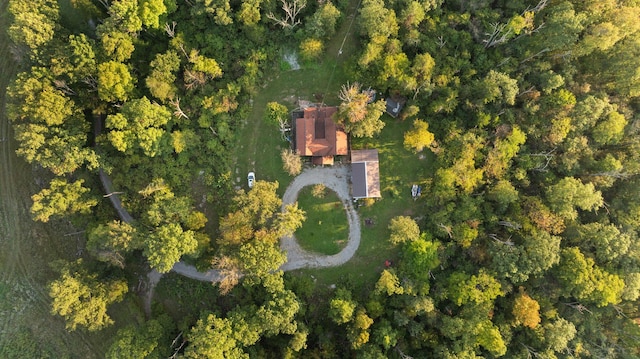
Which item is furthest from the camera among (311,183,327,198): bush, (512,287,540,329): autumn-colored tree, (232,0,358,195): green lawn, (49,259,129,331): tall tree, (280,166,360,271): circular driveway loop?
(232,0,358,195): green lawn

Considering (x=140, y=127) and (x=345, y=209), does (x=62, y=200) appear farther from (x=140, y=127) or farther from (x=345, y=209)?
(x=345, y=209)

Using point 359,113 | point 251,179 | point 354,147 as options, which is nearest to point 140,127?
point 251,179

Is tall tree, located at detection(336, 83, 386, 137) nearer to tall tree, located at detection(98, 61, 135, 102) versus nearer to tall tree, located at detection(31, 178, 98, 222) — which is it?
tall tree, located at detection(98, 61, 135, 102)

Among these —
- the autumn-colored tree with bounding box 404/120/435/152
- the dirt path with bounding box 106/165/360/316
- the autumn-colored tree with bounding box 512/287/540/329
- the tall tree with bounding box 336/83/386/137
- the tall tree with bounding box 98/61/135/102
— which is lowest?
the autumn-colored tree with bounding box 512/287/540/329

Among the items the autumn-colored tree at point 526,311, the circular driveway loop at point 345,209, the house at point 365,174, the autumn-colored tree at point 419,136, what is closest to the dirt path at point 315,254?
the circular driveway loop at point 345,209

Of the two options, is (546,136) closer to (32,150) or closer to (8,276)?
(32,150)

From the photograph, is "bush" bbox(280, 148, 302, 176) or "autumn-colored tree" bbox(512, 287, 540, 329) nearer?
"autumn-colored tree" bbox(512, 287, 540, 329)

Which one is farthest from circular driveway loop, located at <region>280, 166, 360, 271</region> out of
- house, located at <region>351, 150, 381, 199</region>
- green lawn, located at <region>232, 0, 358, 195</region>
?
house, located at <region>351, 150, 381, 199</region>
